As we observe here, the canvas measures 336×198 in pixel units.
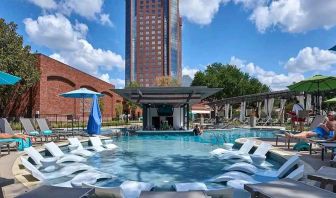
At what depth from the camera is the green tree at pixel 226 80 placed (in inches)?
2047

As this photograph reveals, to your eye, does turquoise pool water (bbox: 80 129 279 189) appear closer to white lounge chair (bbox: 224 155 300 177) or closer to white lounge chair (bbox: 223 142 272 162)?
white lounge chair (bbox: 223 142 272 162)

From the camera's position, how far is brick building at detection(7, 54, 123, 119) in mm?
28422

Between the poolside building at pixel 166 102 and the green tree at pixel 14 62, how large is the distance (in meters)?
9.04

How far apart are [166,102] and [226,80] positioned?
3043 cm

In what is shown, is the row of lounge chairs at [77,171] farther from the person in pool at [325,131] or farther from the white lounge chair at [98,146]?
the person in pool at [325,131]

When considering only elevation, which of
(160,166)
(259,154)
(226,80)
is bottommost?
(160,166)

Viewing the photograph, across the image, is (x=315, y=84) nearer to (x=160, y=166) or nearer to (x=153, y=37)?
(x=160, y=166)

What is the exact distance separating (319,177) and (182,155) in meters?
7.90

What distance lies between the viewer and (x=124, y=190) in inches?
231

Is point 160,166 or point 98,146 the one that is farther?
point 98,146

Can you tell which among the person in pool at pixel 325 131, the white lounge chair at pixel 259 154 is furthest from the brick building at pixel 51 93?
the person in pool at pixel 325 131

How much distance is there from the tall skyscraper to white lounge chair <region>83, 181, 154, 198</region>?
116 meters

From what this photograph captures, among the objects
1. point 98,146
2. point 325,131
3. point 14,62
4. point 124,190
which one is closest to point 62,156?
point 98,146

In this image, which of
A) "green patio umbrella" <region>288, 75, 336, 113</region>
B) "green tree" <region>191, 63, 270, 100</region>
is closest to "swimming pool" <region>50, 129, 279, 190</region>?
"green patio umbrella" <region>288, 75, 336, 113</region>
